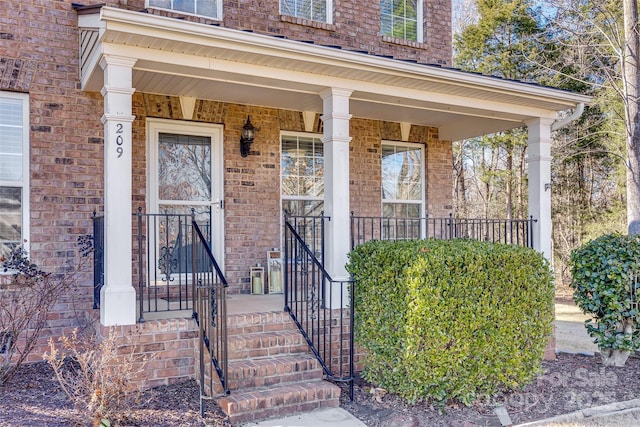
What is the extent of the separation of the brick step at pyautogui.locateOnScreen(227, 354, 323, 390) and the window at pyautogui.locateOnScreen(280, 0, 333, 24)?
476cm

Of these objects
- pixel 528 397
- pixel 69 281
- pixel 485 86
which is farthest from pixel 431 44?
pixel 69 281

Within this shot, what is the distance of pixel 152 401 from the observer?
4035 mm

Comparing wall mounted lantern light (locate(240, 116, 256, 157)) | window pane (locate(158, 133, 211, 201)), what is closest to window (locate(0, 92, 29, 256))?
window pane (locate(158, 133, 211, 201))

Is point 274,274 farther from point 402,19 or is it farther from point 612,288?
point 402,19

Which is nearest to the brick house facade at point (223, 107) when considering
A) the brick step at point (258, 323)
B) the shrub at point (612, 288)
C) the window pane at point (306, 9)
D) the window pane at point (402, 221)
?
the window pane at point (306, 9)

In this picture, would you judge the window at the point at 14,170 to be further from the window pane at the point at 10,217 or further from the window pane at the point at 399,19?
the window pane at the point at 399,19

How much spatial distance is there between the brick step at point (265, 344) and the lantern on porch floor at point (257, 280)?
1685 millimetres

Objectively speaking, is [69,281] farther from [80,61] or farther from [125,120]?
[80,61]

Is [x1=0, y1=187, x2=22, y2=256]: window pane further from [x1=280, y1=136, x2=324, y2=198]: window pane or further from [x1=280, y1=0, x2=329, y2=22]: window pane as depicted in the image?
[x1=280, y1=0, x2=329, y2=22]: window pane

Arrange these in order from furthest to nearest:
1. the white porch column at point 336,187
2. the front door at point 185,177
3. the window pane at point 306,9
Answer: the window pane at point 306,9 → the front door at point 185,177 → the white porch column at point 336,187

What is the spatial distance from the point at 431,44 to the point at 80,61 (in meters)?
5.13

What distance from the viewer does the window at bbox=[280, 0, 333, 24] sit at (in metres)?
7.00

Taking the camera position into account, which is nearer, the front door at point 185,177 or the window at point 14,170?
the window at point 14,170

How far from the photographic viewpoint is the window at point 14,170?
5262 mm
